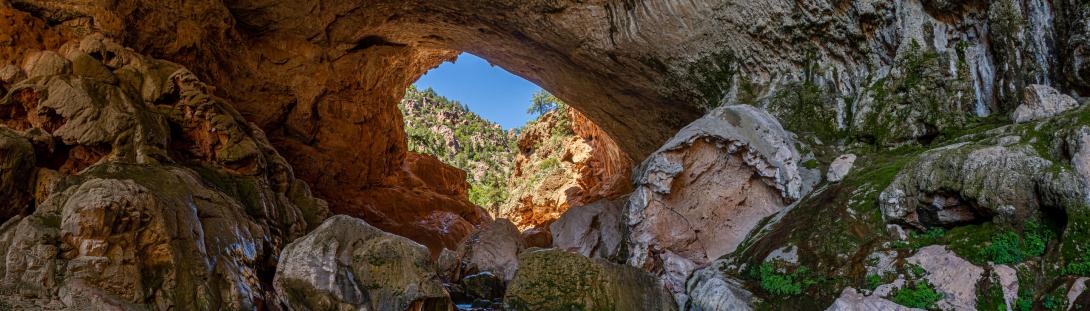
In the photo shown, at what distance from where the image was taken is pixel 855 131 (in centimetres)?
1121

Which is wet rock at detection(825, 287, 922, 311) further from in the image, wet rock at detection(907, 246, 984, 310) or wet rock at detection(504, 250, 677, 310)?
wet rock at detection(504, 250, 677, 310)

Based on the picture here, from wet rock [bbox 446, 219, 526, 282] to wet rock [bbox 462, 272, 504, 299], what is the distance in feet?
1.36

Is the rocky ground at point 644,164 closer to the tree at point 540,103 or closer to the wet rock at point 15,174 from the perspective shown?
the wet rock at point 15,174

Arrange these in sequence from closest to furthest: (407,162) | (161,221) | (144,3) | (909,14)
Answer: (161,221), (909,14), (144,3), (407,162)

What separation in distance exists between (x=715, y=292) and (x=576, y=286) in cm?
189

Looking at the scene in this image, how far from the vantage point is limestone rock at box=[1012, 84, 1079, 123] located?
339 inches

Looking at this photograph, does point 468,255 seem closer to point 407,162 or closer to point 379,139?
point 379,139

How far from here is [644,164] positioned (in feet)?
37.1

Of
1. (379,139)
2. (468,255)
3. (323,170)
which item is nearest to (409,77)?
(379,139)

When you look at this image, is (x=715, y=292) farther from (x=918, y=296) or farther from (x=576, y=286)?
(x=918, y=296)

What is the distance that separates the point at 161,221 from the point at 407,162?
1637 cm

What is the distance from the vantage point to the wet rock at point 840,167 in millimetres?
10078

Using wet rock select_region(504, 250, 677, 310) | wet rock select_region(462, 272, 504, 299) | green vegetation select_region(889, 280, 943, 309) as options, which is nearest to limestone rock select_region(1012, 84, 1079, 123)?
green vegetation select_region(889, 280, 943, 309)

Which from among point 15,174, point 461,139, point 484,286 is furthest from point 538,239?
point 461,139
